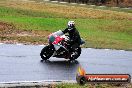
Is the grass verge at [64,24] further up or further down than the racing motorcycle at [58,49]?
further down

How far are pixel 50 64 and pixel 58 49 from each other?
1.32 metres

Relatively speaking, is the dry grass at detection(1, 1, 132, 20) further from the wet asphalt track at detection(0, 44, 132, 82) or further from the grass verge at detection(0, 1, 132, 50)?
the wet asphalt track at detection(0, 44, 132, 82)

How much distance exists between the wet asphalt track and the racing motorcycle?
28 cm

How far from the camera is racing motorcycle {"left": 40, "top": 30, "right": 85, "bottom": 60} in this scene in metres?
20.9

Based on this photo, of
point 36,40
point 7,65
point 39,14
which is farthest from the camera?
point 39,14

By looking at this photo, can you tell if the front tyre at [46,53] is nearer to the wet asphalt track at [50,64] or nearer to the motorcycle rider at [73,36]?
the wet asphalt track at [50,64]

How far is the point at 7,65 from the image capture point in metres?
18.9

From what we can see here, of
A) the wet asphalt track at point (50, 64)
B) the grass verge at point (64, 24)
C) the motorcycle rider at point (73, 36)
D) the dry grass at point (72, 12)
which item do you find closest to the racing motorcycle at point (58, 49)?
the motorcycle rider at point (73, 36)

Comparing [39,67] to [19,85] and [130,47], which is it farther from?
[130,47]

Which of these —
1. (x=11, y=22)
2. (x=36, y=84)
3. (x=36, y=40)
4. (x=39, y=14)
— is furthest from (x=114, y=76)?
(x=39, y=14)

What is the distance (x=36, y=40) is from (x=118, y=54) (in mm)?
5342

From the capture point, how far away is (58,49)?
21.2 metres

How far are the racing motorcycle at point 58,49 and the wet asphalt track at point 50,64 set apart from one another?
281mm

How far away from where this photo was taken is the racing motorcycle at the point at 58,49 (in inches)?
824
